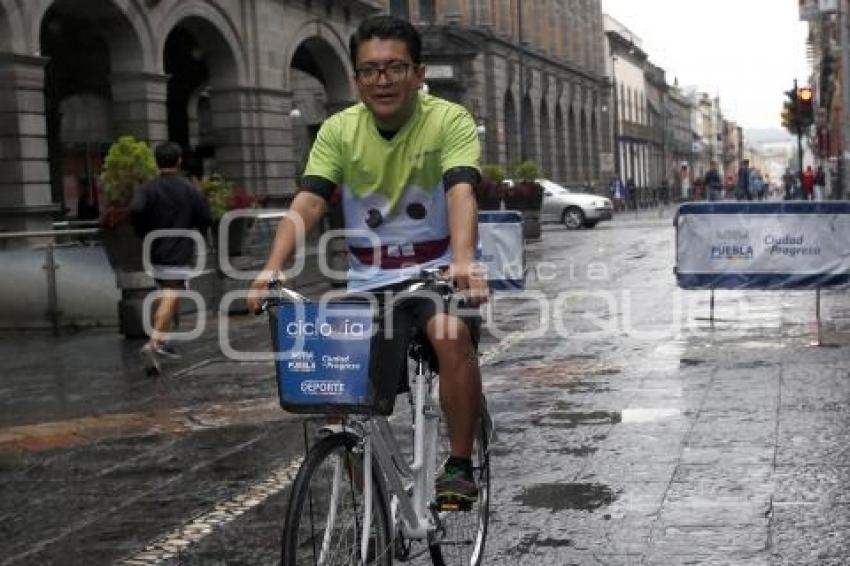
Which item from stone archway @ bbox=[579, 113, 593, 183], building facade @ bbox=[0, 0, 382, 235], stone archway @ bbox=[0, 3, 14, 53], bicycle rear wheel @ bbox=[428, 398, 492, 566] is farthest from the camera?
stone archway @ bbox=[579, 113, 593, 183]

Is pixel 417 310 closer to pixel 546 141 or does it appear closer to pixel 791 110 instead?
pixel 791 110

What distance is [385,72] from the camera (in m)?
4.05

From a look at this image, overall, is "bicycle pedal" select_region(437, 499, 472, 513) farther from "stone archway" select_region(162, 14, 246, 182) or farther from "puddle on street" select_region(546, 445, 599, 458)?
"stone archway" select_region(162, 14, 246, 182)

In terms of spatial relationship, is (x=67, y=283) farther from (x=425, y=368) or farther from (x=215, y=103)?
(x=215, y=103)

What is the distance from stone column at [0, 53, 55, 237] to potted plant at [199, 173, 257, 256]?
5.64 meters

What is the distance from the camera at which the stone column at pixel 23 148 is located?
1981 centimetres

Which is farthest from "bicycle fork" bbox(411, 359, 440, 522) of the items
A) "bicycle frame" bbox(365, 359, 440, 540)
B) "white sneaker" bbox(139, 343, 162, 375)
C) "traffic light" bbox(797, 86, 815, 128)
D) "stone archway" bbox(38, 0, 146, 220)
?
"traffic light" bbox(797, 86, 815, 128)

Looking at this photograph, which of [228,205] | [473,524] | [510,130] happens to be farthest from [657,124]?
[473,524]

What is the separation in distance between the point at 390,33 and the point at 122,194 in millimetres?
9349

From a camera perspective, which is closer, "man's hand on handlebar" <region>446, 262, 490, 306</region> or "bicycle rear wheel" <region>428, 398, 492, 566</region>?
"man's hand on handlebar" <region>446, 262, 490, 306</region>

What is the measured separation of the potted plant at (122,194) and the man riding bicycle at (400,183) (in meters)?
8.84

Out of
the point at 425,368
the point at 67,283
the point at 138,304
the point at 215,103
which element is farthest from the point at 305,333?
the point at 215,103

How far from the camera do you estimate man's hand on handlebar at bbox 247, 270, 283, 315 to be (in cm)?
373

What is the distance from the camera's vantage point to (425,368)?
159 inches
